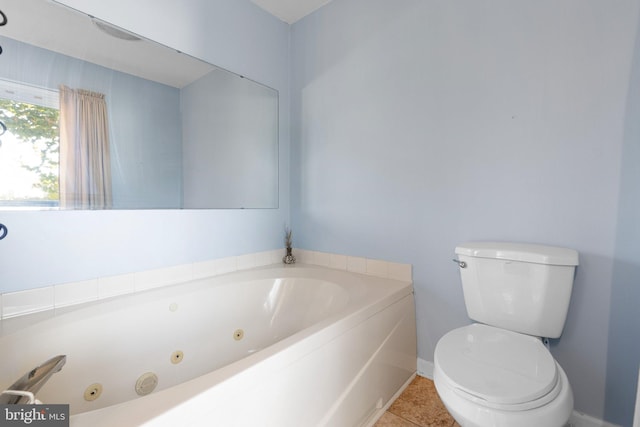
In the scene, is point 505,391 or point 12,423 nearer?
point 12,423

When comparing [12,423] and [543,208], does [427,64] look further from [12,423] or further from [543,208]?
[12,423]

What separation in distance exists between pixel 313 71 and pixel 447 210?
138 centimetres

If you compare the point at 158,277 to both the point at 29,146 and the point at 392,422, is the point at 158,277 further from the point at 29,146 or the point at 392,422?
the point at 392,422

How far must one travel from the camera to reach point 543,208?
4.25ft

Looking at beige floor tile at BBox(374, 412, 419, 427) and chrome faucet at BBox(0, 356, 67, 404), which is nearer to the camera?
chrome faucet at BBox(0, 356, 67, 404)

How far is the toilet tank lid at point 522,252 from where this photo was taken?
1142mm

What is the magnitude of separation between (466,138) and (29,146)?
6.54 feet

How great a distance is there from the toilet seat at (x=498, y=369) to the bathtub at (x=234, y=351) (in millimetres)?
372

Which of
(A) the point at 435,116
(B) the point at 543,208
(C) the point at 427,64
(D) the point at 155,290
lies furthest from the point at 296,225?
(B) the point at 543,208

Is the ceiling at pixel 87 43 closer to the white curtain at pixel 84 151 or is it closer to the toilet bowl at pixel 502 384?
the white curtain at pixel 84 151

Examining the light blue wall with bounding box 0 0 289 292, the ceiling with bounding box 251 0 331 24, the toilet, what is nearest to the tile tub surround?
the light blue wall with bounding box 0 0 289 292

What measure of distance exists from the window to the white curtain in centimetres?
3

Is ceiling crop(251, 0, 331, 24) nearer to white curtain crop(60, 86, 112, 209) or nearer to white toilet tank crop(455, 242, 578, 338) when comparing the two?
white curtain crop(60, 86, 112, 209)

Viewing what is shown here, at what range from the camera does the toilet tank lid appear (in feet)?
3.75
